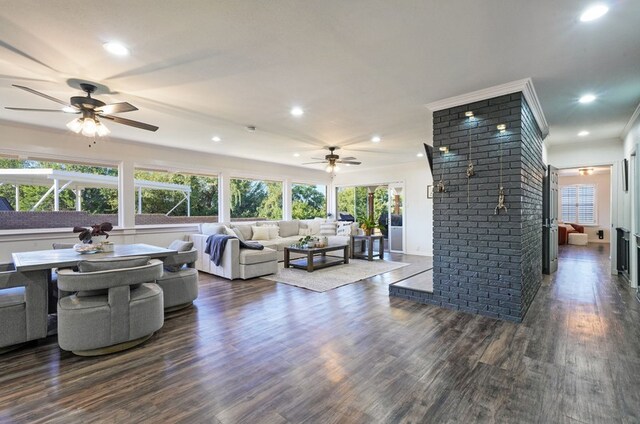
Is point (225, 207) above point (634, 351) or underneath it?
above

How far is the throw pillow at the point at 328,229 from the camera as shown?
851 centimetres

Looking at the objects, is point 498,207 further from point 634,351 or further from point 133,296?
point 133,296

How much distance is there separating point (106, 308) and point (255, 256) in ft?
9.63

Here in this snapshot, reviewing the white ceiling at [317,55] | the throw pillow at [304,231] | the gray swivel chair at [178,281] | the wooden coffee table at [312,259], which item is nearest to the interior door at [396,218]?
the throw pillow at [304,231]

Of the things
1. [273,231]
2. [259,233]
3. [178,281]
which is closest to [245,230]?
[259,233]

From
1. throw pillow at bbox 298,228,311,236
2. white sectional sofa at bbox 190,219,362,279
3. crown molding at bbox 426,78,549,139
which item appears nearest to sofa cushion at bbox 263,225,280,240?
white sectional sofa at bbox 190,219,362,279

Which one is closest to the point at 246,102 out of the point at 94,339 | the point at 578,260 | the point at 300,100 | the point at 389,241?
the point at 300,100

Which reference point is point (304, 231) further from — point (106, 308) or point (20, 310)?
point (20, 310)

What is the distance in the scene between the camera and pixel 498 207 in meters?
3.44

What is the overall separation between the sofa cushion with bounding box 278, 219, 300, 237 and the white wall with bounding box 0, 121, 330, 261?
1.42m

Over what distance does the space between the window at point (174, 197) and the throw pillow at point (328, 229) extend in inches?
111

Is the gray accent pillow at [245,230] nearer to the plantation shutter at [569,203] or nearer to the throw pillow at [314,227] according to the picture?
the throw pillow at [314,227]

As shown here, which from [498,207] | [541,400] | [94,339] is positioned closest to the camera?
[541,400]

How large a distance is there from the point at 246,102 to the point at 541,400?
396 centimetres
